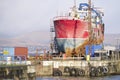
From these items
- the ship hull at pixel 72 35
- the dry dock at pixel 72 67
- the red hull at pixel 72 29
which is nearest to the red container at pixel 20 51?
the dry dock at pixel 72 67

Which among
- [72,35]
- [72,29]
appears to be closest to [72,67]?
[72,35]

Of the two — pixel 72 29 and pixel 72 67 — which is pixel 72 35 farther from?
pixel 72 67

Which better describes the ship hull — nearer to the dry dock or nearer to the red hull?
the red hull

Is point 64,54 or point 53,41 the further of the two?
point 53,41

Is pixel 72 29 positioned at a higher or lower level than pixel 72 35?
higher

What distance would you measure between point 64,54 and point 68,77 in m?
16.5

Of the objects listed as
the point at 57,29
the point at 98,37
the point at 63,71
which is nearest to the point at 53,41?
the point at 57,29

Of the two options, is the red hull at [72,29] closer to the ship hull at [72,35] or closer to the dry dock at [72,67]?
the ship hull at [72,35]

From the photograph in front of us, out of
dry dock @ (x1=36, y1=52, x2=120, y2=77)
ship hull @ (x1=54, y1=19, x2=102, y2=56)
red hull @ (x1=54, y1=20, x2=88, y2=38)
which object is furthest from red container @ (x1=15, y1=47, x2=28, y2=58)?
red hull @ (x1=54, y1=20, x2=88, y2=38)

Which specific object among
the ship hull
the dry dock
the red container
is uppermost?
the ship hull

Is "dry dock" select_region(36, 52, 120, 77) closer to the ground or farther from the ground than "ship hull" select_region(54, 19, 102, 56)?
closer to the ground

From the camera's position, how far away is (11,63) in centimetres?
6162

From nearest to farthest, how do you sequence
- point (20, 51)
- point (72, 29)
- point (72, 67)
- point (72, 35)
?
point (72, 67), point (20, 51), point (72, 35), point (72, 29)

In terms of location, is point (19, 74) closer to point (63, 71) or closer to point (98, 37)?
point (63, 71)
